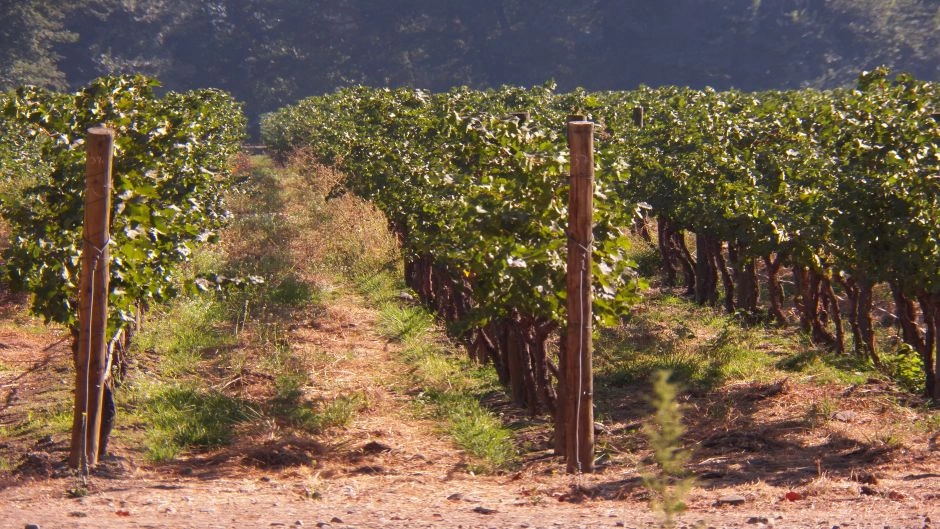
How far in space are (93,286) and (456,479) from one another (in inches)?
99.9

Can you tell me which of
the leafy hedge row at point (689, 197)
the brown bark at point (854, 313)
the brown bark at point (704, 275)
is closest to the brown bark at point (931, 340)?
the leafy hedge row at point (689, 197)

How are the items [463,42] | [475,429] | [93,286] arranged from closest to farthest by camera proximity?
1. [93,286]
2. [475,429]
3. [463,42]

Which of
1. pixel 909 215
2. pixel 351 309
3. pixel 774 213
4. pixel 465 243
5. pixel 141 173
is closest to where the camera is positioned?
pixel 141 173

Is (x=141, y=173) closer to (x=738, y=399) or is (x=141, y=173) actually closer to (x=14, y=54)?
(x=738, y=399)

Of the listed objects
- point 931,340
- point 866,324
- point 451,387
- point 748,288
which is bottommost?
point 451,387

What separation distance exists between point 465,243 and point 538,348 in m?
1.03

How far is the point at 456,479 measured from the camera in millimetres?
6945

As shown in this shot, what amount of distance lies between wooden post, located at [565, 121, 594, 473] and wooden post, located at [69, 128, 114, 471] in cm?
273

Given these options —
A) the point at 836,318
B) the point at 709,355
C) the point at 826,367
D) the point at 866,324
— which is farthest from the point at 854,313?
the point at 709,355

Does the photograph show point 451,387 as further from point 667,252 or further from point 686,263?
point 667,252

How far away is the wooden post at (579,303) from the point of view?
6348 mm

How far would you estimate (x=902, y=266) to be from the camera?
337 inches

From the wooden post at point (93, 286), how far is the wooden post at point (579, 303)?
2730 mm

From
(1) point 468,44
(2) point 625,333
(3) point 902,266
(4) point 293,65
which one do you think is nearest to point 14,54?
(4) point 293,65
